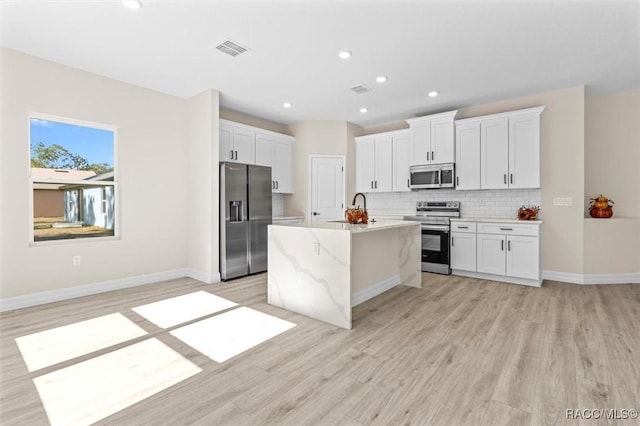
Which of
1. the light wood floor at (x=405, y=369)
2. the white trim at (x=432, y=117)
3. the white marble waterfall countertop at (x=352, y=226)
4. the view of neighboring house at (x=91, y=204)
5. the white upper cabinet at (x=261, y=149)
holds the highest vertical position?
the white trim at (x=432, y=117)

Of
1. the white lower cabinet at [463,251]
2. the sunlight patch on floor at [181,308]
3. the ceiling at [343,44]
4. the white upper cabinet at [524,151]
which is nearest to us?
the ceiling at [343,44]

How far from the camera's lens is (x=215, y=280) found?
14.7 ft

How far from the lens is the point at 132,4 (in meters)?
2.54

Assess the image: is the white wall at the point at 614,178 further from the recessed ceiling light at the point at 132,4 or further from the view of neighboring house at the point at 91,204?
the view of neighboring house at the point at 91,204

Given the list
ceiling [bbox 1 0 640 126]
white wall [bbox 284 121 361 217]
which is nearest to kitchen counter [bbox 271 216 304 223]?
white wall [bbox 284 121 361 217]

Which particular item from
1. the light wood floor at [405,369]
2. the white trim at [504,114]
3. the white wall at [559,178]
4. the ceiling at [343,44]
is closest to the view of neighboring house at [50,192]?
the light wood floor at [405,369]

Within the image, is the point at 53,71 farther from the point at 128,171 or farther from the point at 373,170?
the point at 373,170

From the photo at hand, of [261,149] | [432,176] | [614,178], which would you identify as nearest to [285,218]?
[261,149]

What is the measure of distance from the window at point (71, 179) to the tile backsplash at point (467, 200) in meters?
4.75

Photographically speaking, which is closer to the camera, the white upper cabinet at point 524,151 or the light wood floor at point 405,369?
the light wood floor at point 405,369

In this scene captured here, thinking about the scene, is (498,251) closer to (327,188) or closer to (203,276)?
(327,188)

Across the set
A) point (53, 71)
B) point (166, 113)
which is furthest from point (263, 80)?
point (53, 71)

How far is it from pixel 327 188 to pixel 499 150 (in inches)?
122

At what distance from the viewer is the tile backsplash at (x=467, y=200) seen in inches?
190
